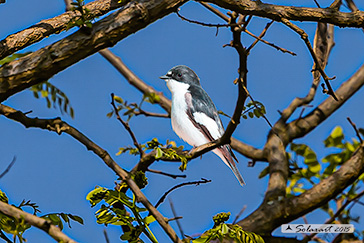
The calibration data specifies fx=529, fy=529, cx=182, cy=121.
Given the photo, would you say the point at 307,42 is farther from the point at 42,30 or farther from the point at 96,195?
the point at 42,30

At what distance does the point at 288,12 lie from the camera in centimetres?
257

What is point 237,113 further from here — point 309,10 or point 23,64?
point 23,64

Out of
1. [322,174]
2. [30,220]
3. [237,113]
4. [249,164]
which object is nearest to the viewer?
[30,220]

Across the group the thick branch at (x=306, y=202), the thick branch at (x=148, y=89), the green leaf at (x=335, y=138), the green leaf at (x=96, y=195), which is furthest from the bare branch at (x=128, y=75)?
the green leaf at (x=96, y=195)

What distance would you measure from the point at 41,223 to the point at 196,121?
2.72 metres

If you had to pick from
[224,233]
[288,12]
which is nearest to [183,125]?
[288,12]

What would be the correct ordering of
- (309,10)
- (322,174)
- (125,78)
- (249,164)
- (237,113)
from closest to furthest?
1. (237,113)
2. (309,10)
3. (322,174)
4. (249,164)
5. (125,78)

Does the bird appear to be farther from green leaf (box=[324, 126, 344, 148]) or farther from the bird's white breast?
green leaf (box=[324, 126, 344, 148])

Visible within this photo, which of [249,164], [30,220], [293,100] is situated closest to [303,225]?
[249,164]

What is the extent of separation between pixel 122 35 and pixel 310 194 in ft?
7.45

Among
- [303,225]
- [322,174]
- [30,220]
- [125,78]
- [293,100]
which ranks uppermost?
[125,78]

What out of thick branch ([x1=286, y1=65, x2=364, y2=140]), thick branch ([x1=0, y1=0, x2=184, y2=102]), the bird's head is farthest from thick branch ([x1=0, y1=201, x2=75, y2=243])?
thick branch ([x1=286, y1=65, x2=364, y2=140])

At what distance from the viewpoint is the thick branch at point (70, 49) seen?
236 cm

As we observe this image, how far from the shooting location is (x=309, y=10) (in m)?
2.61
